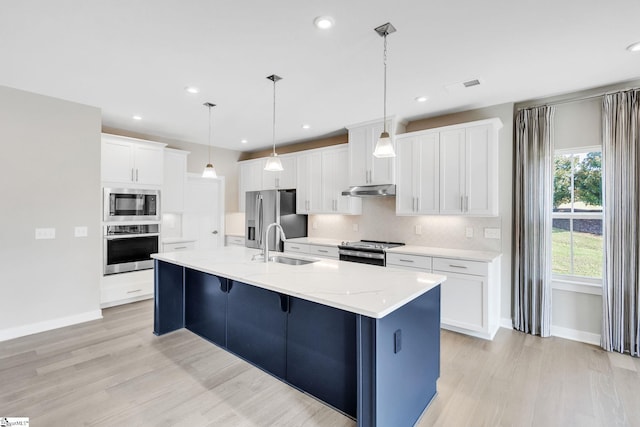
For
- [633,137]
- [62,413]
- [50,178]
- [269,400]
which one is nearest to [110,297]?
[50,178]

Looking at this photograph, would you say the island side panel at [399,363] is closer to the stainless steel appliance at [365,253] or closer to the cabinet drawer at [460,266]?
the cabinet drawer at [460,266]

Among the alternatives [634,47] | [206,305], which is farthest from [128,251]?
[634,47]

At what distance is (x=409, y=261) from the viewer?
3.66 m

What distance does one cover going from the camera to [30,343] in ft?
10.3

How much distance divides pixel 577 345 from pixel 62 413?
4532mm

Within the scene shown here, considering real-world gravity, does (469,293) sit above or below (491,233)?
below

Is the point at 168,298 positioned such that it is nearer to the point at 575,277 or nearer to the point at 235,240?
the point at 235,240

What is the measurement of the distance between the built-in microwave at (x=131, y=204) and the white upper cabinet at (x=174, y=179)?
340 millimetres

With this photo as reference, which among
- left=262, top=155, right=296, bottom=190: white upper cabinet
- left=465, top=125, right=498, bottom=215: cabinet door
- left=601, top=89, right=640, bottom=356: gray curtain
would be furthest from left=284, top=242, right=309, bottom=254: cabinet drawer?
left=601, top=89, right=640, bottom=356: gray curtain

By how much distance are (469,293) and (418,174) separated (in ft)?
5.09

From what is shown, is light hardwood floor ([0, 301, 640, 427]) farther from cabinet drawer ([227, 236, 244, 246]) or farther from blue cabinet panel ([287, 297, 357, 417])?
cabinet drawer ([227, 236, 244, 246])

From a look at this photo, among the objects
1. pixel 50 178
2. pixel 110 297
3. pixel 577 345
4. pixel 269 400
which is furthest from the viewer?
pixel 110 297

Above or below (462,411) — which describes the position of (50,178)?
above

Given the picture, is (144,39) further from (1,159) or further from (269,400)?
(269,400)
